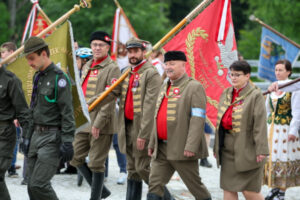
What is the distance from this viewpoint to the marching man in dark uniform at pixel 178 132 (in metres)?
6.36

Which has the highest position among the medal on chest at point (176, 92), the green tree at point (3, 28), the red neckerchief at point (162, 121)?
the green tree at point (3, 28)

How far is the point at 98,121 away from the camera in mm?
7430

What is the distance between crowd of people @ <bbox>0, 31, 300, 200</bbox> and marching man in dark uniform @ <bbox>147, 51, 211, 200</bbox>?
0.01 m

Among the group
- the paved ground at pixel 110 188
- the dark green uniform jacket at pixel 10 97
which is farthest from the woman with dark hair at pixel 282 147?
the dark green uniform jacket at pixel 10 97

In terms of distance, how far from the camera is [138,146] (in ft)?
22.8

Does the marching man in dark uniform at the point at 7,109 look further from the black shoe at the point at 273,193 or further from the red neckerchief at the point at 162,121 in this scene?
the black shoe at the point at 273,193

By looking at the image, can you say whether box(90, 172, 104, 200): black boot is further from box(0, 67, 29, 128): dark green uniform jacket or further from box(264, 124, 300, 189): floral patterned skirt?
box(264, 124, 300, 189): floral patterned skirt

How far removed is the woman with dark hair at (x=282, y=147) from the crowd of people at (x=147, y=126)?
0.01m

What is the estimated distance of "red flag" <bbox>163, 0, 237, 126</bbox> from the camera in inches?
295

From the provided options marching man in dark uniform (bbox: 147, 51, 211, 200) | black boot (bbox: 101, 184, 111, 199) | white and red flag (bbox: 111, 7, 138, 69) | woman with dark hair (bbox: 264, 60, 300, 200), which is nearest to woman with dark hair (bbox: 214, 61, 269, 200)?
marching man in dark uniform (bbox: 147, 51, 211, 200)

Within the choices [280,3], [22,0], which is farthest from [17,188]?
[22,0]

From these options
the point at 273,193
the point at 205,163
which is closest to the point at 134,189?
the point at 273,193

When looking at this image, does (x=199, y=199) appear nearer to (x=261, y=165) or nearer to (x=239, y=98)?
(x=261, y=165)

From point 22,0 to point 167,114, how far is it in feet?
Answer: 85.5
